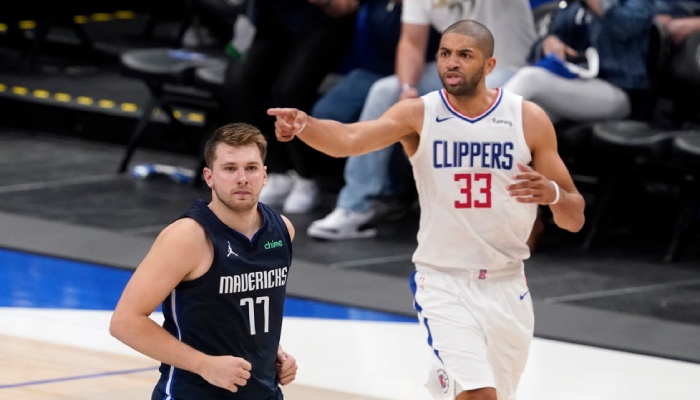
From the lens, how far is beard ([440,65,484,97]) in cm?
503

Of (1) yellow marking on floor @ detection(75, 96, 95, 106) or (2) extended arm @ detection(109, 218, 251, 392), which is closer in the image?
(2) extended arm @ detection(109, 218, 251, 392)

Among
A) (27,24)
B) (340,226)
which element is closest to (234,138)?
(340,226)

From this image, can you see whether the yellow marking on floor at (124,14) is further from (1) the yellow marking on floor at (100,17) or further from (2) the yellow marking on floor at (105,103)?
(2) the yellow marking on floor at (105,103)

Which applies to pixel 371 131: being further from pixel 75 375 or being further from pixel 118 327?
pixel 75 375

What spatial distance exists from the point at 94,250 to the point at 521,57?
2.59 m

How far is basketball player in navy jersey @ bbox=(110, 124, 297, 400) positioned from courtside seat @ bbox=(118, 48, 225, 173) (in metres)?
5.29

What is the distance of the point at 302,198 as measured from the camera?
346 inches

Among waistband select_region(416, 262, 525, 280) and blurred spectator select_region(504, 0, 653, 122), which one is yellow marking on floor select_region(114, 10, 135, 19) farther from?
waistband select_region(416, 262, 525, 280)

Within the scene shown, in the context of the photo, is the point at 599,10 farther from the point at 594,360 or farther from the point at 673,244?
the point at 594,360

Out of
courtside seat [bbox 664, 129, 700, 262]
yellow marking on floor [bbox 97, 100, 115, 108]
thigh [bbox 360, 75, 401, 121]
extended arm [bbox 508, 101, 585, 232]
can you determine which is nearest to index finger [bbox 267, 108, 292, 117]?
extended arm [bbox 508, 101, 585, 232]

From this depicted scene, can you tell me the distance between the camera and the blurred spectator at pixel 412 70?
7.93 metres

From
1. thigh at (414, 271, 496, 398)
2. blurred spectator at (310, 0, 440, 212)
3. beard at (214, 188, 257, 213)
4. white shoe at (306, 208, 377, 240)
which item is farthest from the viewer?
Result: blurred spectator at (310, 0, 440, 212)

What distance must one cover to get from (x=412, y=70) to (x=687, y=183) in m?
1.69

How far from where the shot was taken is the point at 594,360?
6.38 metres
